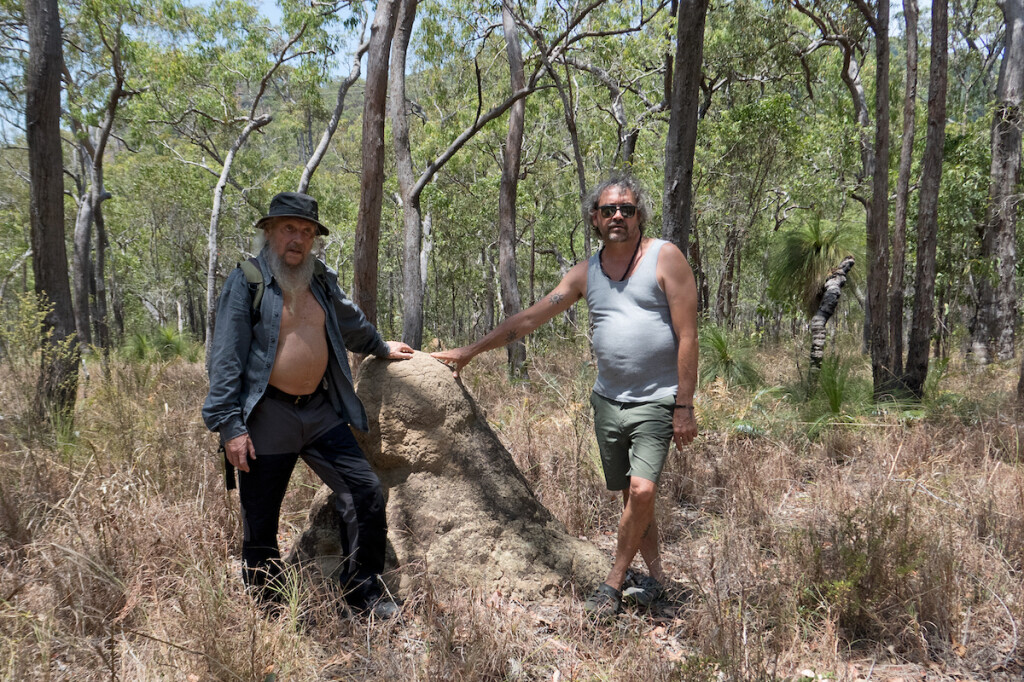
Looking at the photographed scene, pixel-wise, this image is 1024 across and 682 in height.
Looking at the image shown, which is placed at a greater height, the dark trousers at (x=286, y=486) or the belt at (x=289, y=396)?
the belt at (x=289, y=396)

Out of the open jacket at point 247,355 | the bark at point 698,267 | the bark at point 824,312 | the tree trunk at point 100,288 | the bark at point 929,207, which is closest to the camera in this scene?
the open jacket at point 247,355

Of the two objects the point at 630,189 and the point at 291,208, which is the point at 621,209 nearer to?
the point at 630,189

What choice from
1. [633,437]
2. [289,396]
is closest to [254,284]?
[289,396]

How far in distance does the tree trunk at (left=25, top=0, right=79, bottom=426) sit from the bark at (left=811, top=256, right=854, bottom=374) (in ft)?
23.4

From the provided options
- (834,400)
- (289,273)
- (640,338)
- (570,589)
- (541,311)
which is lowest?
(570,589)

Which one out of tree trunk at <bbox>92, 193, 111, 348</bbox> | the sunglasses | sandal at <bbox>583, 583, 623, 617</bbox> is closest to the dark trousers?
sandal at <bbox>583, 583, 623, 617</bbox>

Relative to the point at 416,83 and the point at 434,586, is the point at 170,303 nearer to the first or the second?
the point at 416,83

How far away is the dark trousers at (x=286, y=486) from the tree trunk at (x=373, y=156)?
333cm

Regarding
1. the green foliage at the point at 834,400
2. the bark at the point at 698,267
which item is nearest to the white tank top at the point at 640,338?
the green foliage at the point at 834,400

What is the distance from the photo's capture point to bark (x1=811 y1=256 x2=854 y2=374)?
27.2ft

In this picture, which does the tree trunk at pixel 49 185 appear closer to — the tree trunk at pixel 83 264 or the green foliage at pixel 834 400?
the green foliage at pixel 834 400

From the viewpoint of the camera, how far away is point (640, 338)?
291cm

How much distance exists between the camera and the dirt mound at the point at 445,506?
3207mm

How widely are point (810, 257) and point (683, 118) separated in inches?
296
